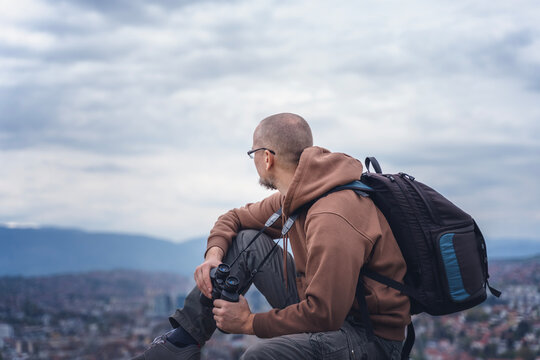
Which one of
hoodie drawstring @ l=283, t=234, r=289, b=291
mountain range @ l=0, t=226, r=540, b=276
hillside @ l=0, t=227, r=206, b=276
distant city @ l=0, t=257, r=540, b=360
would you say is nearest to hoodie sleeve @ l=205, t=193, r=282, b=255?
hoodie drawstring @ l=283, t=234, r=289, b=291

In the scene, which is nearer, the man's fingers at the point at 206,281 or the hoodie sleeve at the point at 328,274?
the hoodie sleeve at the point at 328,274

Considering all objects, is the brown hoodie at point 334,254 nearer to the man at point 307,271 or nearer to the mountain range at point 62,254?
the man at point 307,271

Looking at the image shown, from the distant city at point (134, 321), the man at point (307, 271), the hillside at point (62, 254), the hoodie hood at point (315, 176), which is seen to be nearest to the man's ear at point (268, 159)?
the man at point (307, 271)

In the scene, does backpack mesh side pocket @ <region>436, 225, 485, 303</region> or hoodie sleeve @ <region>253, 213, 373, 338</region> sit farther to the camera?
backpack mesh side pocket @ <region>436, 225, 485, 303</region>

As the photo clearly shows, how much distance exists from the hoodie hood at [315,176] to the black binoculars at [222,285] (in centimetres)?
52

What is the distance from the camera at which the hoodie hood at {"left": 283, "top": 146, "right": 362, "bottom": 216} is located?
3146 mm

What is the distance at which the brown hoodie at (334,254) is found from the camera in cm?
286

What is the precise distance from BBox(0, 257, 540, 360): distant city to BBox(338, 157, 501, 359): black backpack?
12.2 ft

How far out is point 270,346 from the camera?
3113mm

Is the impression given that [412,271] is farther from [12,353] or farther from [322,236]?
[12,353]

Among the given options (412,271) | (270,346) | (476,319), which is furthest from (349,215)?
(476,319)

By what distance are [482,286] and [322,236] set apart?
1.09 m

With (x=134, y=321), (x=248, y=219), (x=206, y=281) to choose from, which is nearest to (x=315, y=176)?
(x=206, y=281)

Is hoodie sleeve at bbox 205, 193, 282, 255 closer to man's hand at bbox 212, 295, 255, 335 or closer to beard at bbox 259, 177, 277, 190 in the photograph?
beard at bbox 259, 177, 277, 190
